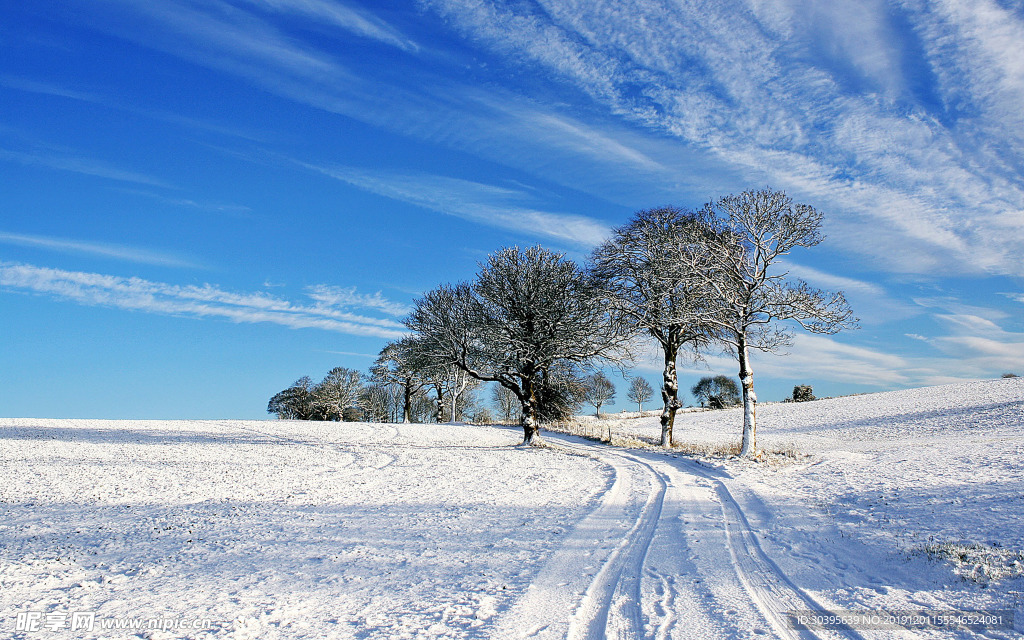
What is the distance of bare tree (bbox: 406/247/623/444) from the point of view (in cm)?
2892

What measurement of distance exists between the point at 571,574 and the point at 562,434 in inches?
1237

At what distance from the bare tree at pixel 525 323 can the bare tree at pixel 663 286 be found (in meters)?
1.58

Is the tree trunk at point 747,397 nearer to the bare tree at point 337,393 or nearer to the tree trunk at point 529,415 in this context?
the tree trunk at point 529,415

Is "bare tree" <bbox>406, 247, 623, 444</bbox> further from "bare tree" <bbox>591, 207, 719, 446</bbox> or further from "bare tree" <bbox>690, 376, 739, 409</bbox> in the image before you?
"bare tree" <bbox>690, 376, 739, 409</bbox>

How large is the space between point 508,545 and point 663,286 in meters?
18.7

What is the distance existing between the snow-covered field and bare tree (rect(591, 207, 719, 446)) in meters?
7.60

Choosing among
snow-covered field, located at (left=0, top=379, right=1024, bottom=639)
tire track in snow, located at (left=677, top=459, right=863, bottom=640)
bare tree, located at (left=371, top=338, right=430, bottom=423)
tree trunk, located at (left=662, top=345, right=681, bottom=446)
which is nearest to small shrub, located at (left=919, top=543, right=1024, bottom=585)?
snow-covered field, located at (left=0, top=379, right=1024, bottom=639)

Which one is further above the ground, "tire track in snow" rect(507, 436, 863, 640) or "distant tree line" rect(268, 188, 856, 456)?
"distant tree line" rect(268, 188, 856, 456)

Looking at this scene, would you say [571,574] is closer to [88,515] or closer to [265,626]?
[265,626]

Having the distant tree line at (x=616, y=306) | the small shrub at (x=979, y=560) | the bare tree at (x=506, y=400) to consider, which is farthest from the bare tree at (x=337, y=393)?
the small shrub at (x=979, y=560)

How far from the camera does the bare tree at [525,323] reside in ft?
94.9

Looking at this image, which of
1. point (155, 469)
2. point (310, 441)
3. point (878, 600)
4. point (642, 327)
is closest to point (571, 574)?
point (878, 600)

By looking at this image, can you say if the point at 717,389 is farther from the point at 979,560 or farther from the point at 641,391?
the point at 979,560

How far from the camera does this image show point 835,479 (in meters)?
14.4
